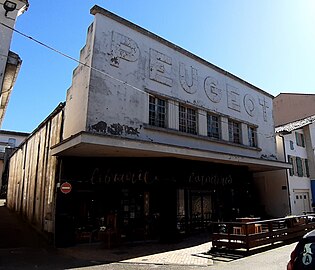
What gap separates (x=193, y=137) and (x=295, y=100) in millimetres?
19338

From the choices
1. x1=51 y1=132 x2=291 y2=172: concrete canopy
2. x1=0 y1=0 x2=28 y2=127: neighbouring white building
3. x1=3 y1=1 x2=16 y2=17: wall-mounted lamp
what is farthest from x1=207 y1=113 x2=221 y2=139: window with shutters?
x1=3 y1=1 x2=16 y2=17: wall-mounted lamp

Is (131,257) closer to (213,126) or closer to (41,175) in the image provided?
(41,175)

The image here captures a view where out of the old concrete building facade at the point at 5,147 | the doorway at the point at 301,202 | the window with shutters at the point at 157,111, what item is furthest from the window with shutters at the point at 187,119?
the old concrete building facade at the point at 5,147

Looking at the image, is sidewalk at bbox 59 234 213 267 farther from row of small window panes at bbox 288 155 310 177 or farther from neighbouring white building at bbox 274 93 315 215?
row of small window panes at bbox 288 155 310 177

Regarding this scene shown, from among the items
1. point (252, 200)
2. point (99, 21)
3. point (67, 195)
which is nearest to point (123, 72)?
point (99, 21)

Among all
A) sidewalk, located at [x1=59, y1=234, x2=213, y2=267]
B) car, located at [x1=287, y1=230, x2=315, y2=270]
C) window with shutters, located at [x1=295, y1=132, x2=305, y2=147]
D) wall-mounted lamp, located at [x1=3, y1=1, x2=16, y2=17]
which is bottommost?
sidewalk, located at [x1=59, y1=234, x2=213, y2=267]

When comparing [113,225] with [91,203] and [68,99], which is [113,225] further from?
[68,99]

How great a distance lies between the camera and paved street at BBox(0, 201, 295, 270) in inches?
325

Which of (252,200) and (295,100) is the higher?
(295,100)

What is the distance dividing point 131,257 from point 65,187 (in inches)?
166

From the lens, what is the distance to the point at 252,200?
20109mm

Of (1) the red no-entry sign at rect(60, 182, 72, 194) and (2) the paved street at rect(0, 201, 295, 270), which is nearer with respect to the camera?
(2) the paved street at rect(0, 201, 295, 270)

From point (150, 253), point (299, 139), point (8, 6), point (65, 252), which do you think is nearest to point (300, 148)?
point (299, 139)

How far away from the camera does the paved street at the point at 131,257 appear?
827 cm
